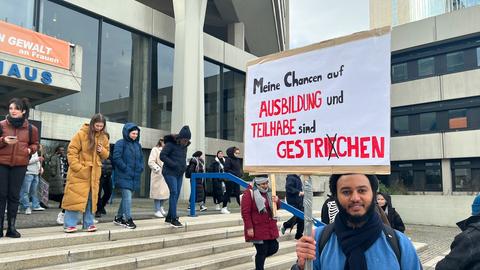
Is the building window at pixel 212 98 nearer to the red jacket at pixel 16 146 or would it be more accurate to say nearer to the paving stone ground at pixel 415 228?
the paving stone ground at pixel 415 228

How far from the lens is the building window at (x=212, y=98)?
20.1m

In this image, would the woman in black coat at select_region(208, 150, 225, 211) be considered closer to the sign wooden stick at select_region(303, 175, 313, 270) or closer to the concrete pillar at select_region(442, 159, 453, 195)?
the sign wooden stick at select_region(303, 175, 313, 270)

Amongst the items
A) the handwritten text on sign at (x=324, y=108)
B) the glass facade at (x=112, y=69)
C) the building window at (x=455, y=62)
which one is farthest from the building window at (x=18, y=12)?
the building window at (x=455, y=62)

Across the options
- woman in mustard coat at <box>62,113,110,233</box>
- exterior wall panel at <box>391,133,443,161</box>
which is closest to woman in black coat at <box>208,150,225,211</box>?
woman in mustard coat at <box>62,113,110,233</box>

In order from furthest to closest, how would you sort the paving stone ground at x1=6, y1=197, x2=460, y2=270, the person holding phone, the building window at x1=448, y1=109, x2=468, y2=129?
the building window at x1=448, y1=109, x2=468, y2=129, the paving stone ground at x1=6, y1=197, x2=460, y2=270, the person holding phone

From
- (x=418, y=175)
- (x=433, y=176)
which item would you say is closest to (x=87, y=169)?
(x=433, y=176)

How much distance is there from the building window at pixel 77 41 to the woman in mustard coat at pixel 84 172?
7.55 metres

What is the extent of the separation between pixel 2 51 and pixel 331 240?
8355 mm

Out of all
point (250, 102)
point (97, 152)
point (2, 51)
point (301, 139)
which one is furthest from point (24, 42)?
point (301, 139)

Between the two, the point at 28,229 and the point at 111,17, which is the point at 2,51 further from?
the point at 111,17

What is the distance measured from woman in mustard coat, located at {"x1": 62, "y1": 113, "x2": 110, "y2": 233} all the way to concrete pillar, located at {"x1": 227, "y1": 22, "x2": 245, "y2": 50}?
18432mm

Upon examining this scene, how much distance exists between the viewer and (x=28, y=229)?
21.2 feet

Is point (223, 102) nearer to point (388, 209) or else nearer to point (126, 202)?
point (126, 202)

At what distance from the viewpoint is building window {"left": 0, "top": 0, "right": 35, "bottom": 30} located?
12320 millimetres
